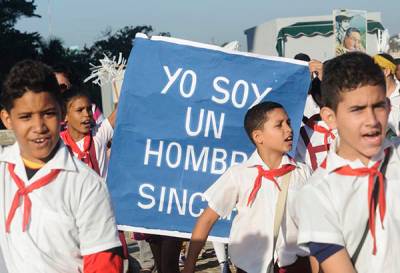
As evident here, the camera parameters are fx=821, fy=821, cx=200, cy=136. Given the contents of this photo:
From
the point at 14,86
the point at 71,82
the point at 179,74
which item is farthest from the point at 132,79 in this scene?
the point at 14,86

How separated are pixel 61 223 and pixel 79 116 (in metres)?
3.38

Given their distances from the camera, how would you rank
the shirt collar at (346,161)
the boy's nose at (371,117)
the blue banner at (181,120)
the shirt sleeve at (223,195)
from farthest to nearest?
the blue banner at (181,120), the shirt sleeve at (223,195), the shirt collar at (346,161), the boy's nose at (371,117)

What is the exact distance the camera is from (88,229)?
3129 millimetres

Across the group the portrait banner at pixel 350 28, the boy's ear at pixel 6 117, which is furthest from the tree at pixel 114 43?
the boy's ear at pixel 6 117

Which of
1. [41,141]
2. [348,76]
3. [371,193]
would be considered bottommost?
[371,193]

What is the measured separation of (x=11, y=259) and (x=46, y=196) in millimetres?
303

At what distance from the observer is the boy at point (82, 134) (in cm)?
642

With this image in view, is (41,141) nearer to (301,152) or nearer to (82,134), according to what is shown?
(301,152)

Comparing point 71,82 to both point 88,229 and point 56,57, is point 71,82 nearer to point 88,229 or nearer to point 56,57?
point 88,229

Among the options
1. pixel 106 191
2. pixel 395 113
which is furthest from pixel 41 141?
pixel 395 113

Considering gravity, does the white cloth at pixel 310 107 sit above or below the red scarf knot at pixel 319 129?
above

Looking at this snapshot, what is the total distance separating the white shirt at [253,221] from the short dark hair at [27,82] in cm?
192

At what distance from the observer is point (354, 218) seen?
310 cm

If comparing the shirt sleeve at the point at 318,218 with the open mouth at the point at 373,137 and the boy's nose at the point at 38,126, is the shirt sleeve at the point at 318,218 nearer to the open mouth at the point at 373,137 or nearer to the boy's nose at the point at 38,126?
the open mouth at the point at 373,137
